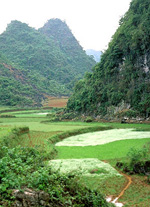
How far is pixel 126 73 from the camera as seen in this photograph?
3969 centimetres

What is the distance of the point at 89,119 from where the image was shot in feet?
125

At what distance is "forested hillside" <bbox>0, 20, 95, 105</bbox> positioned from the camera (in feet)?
225

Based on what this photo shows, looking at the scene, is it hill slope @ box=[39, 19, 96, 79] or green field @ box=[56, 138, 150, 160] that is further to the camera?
hill slope @ box=[39, 19, 96, 79]

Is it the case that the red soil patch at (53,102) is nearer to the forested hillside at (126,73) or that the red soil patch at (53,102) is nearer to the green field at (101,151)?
the forested hillside at (126,73)

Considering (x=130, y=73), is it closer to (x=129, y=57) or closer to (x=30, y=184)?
(x=129, y=57)

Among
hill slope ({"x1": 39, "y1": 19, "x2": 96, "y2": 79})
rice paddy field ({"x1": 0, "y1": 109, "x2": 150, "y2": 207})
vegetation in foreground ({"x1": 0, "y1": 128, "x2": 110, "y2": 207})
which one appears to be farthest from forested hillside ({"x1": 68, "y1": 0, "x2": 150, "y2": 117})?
hill slope ({"x1": 39, "y1": 19, "x2": 96, "y2": 79})

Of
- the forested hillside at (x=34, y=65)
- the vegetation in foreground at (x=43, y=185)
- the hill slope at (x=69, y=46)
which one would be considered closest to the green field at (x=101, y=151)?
the vegetation in foreground at (x=43, y=185)

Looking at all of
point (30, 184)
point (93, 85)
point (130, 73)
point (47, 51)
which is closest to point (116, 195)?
point (30, 184)

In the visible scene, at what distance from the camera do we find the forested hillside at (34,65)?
6869cm

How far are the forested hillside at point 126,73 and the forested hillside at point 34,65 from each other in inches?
945

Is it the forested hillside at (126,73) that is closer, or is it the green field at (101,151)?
the green field at (101,151)

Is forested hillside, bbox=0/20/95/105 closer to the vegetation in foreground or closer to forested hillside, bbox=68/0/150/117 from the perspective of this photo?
forested hillside, bbox=68/0/150/117

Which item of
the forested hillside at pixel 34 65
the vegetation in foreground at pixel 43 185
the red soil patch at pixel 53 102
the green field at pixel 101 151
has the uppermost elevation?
the forested hillside at pixel 34 65

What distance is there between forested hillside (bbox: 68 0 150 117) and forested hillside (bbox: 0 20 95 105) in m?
24.0
